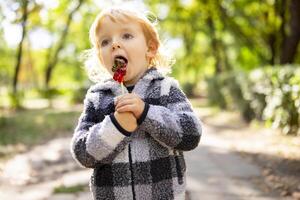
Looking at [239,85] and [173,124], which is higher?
[239,85]

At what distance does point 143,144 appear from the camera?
216 centimetres

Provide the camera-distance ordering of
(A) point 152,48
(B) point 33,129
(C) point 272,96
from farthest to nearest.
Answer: (B) point 33,129
(C) point 272,96
(A) point 152,48

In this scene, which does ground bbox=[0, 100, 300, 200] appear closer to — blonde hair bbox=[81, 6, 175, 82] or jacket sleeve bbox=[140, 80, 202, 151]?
blonde hair bbox=[81, 6, 175, 82]

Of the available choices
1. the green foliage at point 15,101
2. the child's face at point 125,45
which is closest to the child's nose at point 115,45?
the child's face at point 125,45

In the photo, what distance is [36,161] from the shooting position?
8.98 metres

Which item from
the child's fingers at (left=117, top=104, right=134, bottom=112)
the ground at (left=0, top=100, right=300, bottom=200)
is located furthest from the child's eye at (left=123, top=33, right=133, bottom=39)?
the ground at (left=0, top=100, right=300, bottom=200)

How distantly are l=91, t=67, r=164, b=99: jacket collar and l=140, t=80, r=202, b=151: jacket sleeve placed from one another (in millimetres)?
98

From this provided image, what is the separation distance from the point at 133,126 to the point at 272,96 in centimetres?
851

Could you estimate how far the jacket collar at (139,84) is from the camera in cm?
225

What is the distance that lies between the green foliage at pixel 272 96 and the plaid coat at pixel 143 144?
6.01 m

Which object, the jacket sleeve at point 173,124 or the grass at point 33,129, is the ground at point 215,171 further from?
the jacket sleeve at point 173,124

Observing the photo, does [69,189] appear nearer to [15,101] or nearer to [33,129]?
[33,129]

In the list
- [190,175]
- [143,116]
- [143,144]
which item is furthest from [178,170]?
[190,175]

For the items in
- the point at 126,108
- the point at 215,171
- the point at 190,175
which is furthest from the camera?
the point at 215,171
